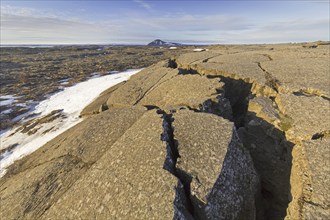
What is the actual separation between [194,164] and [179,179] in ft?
2.82

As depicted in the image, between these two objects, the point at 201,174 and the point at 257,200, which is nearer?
the point at 201,174

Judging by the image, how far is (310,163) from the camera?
8336mm

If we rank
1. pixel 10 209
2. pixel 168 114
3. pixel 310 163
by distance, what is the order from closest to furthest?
pixel 310 163
pixel 10 209
pixel 168 114

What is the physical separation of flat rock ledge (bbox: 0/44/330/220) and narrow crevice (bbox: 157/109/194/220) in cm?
3

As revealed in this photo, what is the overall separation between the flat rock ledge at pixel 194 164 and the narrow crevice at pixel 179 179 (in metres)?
0.03

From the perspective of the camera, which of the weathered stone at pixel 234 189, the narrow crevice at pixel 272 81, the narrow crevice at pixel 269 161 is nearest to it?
the weathered stone at pixel 234 189

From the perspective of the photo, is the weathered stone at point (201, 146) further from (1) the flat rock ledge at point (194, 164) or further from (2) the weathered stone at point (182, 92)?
(2) the weathered stone at point (182, 92)

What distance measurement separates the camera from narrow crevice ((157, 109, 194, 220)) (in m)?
7.43

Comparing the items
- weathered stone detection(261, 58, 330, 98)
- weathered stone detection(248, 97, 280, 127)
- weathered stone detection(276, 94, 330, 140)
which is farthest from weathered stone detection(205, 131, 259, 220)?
weathered stone detection(261, 58, 330, 98)

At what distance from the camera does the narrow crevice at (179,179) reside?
743cm

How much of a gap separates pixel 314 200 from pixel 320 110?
5732 mm

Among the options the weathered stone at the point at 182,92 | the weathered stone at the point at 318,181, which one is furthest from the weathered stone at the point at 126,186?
the weathered stone at the point at 318,181

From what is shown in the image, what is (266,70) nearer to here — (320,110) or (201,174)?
(320,110)

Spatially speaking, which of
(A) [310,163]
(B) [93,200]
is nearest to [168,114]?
(B) [93,200]
